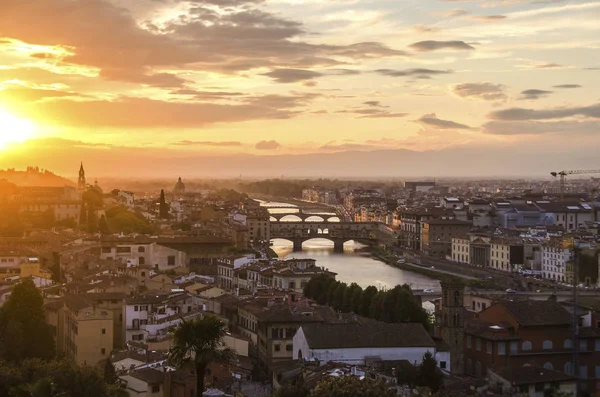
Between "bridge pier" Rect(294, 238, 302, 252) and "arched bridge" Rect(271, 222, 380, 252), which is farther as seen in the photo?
"arched bridge" Rect(271, 222, 380, 252)

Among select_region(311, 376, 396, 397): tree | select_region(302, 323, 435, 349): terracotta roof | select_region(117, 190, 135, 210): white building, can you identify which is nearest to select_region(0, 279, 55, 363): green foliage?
select_region(302, 323, 435, 349): terracotta roof

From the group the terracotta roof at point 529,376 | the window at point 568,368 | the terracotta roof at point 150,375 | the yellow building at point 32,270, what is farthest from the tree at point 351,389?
the yellow building at point 32,270

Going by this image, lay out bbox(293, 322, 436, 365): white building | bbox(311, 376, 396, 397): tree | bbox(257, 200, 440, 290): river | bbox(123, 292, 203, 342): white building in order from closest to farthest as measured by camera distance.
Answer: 1. bbox(311, 376, 396, 397): tree
2. bbox(293, 322, 436, 365): white building
3. bbox(123, 292, 203, 342): white building
4. bbox(257, 200, 440, 290): river

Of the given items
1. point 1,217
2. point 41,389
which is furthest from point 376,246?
point 41,389

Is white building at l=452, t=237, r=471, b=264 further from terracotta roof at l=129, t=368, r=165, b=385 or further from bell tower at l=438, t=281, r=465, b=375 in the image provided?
terracotta roof at l=129, t=368, r=165, b=385

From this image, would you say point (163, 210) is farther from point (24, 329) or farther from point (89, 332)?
point (24, 329)

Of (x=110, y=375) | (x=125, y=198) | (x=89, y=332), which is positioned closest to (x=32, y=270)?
(x=89, y=332)

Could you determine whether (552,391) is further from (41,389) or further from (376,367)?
(41,389)
